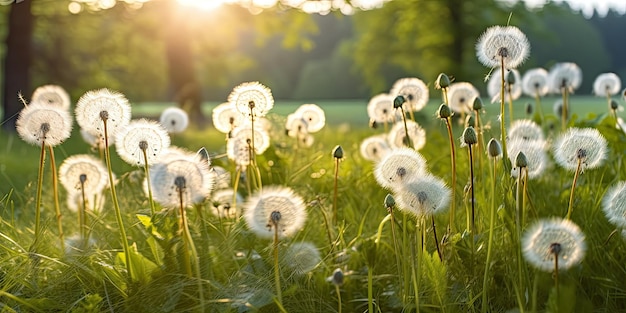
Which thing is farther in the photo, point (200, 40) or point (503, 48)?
point (200, 40)

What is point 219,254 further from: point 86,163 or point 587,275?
point 587,275

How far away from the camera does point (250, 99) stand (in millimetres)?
2398

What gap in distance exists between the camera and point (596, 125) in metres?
3.26

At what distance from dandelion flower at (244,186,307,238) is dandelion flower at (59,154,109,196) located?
2.98ft

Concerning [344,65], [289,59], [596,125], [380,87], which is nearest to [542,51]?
[344,65]

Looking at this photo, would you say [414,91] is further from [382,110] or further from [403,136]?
[382,110]

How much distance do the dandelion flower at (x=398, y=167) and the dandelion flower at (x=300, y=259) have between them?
0.31m

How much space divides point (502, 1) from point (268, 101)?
20625 millimetres

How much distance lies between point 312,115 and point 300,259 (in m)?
1.35

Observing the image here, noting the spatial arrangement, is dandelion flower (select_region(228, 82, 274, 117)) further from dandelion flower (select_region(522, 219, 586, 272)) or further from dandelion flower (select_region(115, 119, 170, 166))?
dandelion flower (select_region(522, 219, 586, 272))

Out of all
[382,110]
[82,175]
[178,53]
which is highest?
[178,53]

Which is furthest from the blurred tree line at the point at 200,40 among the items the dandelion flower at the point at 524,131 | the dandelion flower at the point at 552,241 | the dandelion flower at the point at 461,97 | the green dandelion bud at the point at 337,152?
the dandelion flower at the point at 552,241

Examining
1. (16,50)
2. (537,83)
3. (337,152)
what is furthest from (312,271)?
(16,50)

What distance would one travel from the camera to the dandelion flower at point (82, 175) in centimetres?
248
